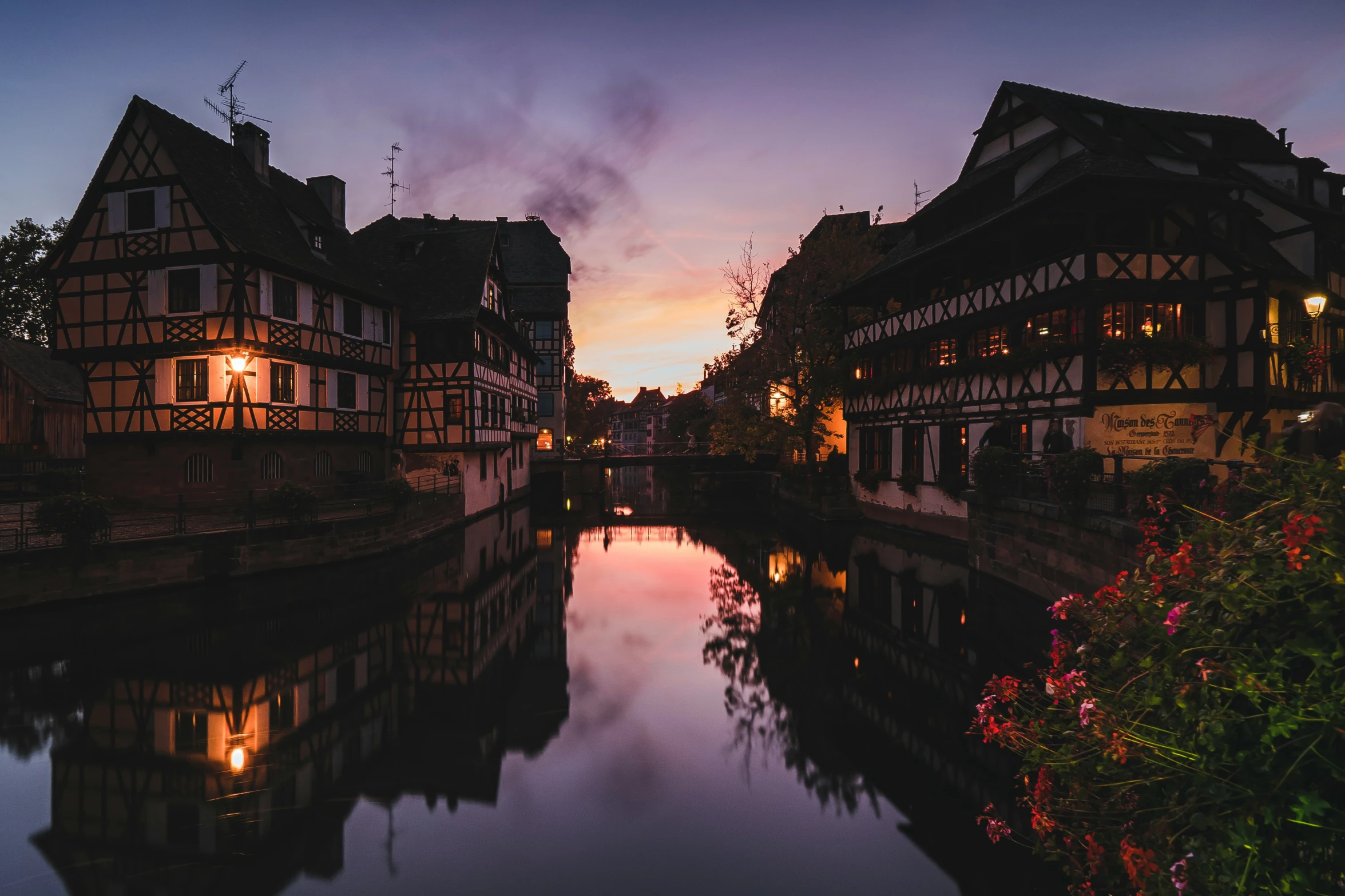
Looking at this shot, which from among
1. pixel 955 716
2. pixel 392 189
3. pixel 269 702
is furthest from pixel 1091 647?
pixel 392 189

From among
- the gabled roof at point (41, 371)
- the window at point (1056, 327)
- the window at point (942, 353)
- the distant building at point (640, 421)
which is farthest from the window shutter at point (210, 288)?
the distant building at point (640, 421)

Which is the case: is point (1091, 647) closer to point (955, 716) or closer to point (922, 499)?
point (955, 716)

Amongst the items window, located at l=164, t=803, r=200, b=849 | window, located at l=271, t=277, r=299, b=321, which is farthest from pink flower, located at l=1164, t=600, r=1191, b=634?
window, located at l=271, t=277, r=299, b=321

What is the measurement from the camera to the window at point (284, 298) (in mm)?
21733

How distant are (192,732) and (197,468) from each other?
1553 centimetres

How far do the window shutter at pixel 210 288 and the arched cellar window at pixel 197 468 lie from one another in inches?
185

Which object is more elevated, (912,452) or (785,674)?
(912,452)

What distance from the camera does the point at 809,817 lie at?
703 centimetres

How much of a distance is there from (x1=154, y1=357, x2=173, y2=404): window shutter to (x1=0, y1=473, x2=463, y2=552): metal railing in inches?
128

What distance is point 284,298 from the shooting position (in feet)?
72.9

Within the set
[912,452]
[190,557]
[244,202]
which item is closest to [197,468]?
[190,557]

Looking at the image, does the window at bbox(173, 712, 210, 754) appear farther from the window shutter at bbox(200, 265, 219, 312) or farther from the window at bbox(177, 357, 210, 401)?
the window shutter at bbox(200, 265, 219, 312)

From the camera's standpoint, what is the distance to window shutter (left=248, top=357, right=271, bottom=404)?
20.8m

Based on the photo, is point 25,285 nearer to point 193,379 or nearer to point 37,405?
point 37,405
